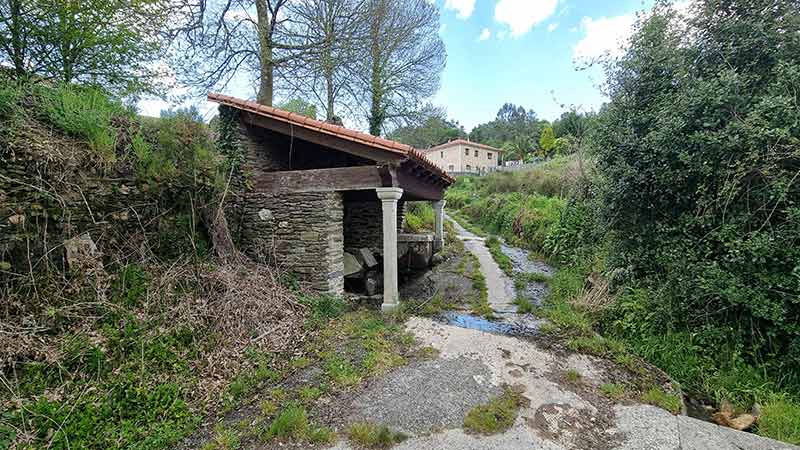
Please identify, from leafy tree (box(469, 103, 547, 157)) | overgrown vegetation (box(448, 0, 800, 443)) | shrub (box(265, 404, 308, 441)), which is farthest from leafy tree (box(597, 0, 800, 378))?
leafy tree (box(469, 103, 547, 157))

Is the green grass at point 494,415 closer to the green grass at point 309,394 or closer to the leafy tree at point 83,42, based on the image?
the green grass at point 309,394

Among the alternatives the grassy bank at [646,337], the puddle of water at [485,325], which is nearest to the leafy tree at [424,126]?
the grassy bank at [646,337]

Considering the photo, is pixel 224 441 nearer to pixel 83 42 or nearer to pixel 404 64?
pixel 83 42

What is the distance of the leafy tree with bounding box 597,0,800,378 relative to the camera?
3.66 meters

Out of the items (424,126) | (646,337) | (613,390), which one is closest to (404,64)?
(424,126)

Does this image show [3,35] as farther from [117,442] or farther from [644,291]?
[644,291]

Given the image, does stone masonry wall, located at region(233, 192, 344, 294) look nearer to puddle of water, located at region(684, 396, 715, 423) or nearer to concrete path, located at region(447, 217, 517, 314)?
concrete path, located at region(447, 217, 517, 314)

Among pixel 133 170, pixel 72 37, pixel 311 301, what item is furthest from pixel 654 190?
pixel 72 37

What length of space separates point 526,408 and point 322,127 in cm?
492

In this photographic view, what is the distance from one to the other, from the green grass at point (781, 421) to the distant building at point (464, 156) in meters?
36.0

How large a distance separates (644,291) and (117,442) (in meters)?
6.90

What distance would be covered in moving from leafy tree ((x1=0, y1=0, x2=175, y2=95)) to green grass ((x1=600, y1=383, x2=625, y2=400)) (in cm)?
846

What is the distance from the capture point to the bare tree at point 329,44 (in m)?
7.99

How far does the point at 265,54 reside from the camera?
851 centimetres
